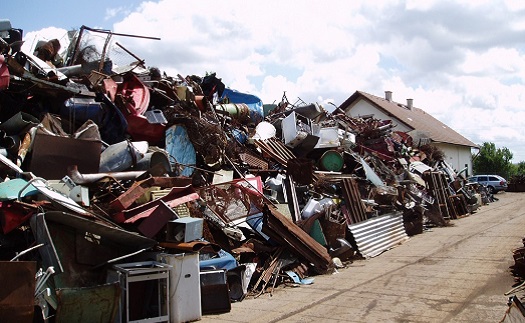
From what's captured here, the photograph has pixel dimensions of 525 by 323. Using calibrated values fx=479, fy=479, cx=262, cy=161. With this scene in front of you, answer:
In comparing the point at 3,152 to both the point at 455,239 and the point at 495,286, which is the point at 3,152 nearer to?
the point at 495,286

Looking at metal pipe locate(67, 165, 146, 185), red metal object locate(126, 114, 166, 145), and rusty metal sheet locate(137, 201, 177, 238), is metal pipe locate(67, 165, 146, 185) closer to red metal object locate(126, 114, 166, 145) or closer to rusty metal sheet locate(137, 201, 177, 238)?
rusty metal sheet locate(137, 201, 177, 238)

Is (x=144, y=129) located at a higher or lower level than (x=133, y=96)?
lower

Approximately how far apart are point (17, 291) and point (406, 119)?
3141cm

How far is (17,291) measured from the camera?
16.7 ft

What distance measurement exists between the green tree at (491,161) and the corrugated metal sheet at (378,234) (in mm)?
33956

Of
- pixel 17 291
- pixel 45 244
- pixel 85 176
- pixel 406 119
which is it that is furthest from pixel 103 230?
pixel 406 119

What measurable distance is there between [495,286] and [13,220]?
23.1 ft

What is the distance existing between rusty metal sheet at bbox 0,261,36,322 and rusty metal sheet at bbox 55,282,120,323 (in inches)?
14.6

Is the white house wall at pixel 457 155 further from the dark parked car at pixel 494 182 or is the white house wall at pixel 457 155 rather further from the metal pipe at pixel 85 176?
the metal pipe at pixel 85 176

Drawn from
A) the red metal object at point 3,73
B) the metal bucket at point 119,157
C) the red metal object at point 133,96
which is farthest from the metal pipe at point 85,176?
the red metal object at point 133,96

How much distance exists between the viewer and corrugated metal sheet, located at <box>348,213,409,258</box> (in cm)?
1093

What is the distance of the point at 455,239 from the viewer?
12.2m

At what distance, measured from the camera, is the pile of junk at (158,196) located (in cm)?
612

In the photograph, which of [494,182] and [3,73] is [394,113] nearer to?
[494,182]
